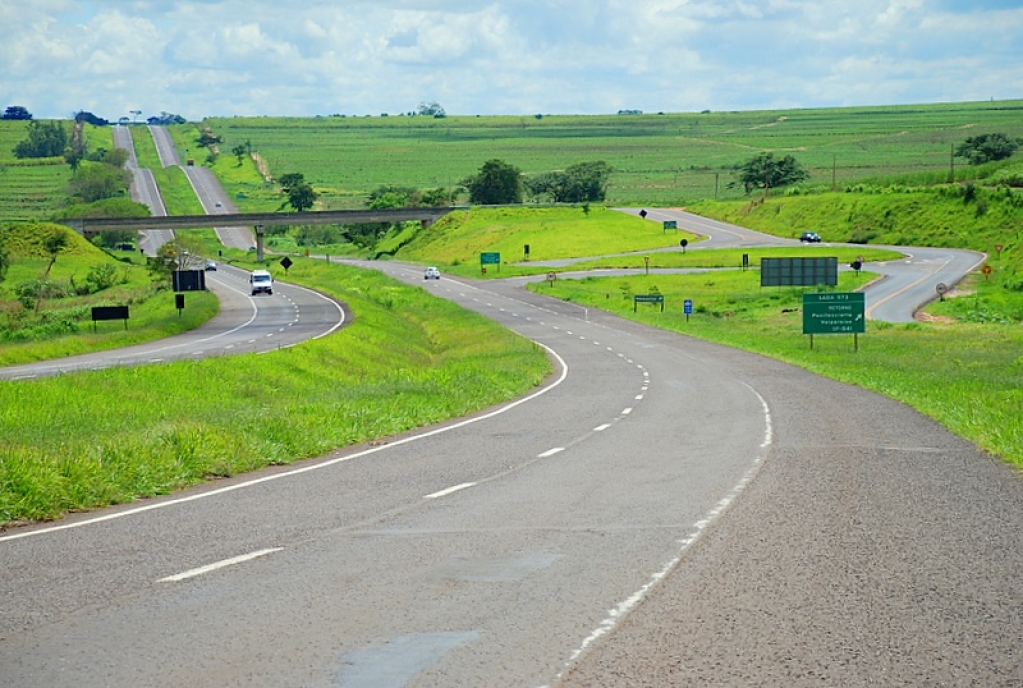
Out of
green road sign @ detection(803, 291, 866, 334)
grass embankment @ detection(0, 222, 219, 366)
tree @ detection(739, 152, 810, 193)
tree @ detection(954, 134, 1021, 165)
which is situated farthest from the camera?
tree @ detection(739, 152, 810, 193)

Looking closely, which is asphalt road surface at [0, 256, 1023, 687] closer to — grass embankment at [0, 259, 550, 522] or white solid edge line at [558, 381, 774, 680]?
white solid edge line at [558, 381, 774, 680]

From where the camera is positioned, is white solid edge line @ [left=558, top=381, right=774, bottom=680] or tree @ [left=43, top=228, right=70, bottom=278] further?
tree @ [left=43, top=228, right=70, bottom=278]

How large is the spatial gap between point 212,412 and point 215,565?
13762 millimetres

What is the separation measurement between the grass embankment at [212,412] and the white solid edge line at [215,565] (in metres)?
3.33

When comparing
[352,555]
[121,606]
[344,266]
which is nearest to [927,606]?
[352,555]

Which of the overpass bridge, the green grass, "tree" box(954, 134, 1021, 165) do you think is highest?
"tree" box(954, 134, 1021, 165)

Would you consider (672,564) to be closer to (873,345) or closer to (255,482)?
(255,482)

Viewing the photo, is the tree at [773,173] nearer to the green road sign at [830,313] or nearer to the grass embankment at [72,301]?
the grass embankment at [72,301]

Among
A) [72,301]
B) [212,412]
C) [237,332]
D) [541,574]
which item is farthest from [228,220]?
[541,574]

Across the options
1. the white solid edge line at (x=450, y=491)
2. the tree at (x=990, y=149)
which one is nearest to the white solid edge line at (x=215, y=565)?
the white solid edge line at (x=450, y=491)

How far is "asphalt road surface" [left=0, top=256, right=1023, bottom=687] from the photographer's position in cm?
823

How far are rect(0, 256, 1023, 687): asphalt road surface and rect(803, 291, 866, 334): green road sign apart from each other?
1330 inches

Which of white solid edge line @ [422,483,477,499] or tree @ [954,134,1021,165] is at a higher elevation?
tree @ [954,134,1021,165]

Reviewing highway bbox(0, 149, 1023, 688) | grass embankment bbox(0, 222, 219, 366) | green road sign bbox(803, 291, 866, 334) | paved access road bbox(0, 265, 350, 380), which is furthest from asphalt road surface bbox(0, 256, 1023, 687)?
grass embankment bbox(0, 222, 219, 366)
